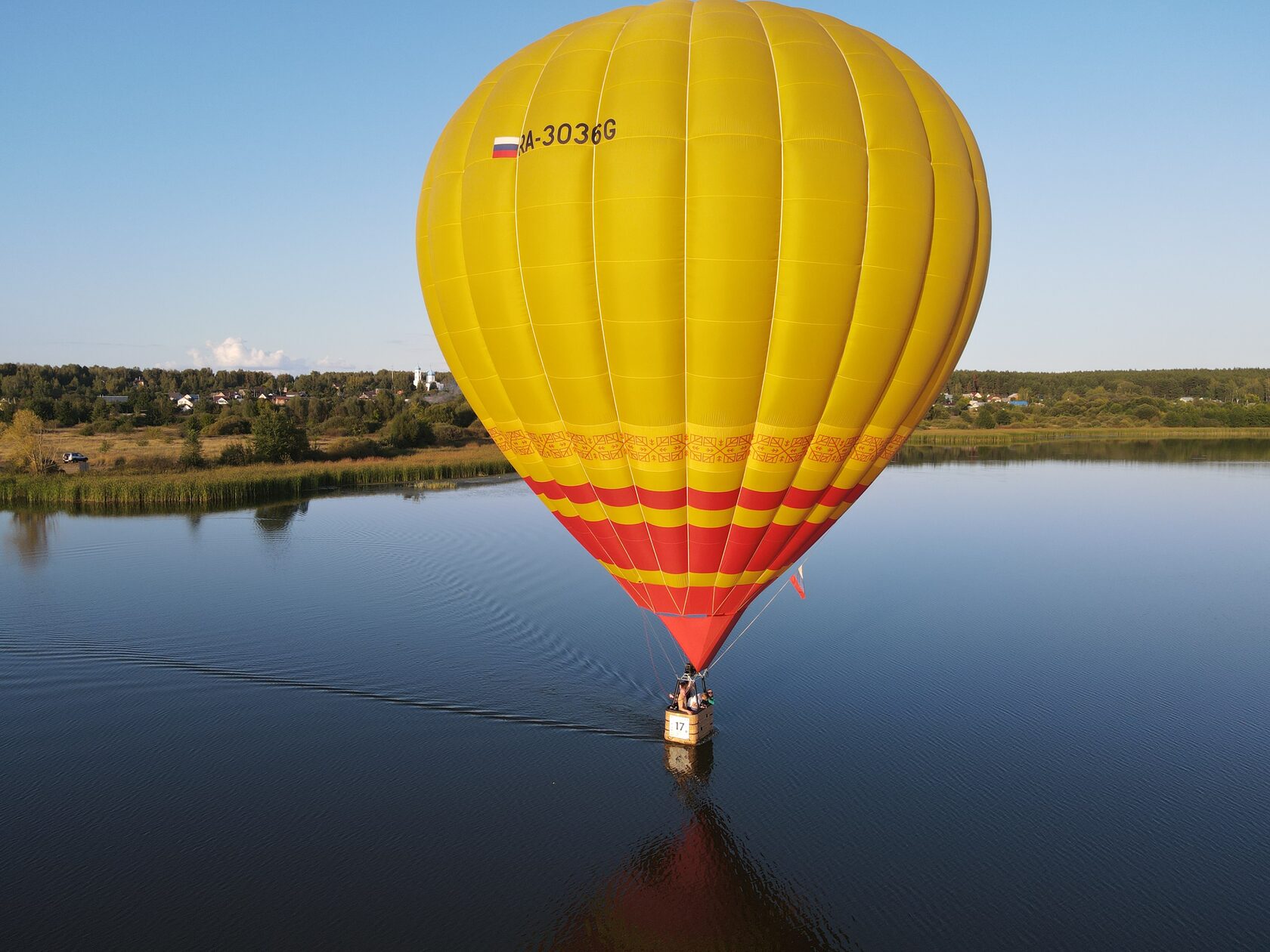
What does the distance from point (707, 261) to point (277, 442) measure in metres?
26.3

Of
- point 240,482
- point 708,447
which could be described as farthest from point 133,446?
point 708,447

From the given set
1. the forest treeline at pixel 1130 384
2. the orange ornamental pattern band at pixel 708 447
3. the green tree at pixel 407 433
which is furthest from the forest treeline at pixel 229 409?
the forest treeline at pixel 1130 384

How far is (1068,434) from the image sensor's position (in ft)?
162

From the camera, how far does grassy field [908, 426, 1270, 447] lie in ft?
148

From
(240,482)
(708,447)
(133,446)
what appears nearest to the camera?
(708,447)

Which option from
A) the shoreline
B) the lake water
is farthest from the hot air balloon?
the shoreline

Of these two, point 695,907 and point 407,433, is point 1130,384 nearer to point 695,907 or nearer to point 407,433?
point 407,433

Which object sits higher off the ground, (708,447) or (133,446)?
(708,447)

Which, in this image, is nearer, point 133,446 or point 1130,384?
point 133,446

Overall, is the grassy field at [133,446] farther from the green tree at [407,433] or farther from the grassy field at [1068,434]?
the grassy field at [1068,434]

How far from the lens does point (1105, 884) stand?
250 inches

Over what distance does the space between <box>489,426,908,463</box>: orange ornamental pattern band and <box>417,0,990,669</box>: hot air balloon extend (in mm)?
→ 19

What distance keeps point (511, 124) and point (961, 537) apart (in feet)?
48.9

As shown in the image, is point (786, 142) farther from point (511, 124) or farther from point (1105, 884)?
point (1105, 884)
